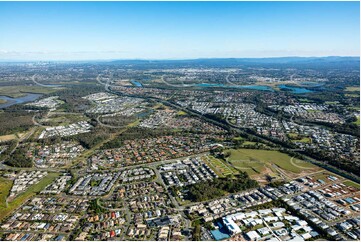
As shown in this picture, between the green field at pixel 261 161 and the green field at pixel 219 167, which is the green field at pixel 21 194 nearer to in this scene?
the green field at pixel 219 167

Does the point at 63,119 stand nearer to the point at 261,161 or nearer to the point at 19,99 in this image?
the point at 19,99

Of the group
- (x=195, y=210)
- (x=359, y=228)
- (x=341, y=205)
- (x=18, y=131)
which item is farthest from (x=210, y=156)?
(x=18, y=131)

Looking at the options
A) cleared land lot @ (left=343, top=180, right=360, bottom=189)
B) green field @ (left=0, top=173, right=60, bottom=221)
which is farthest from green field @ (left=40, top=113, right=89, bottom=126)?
cleared land lot @ (left=343, top=180, right=360, bottom=189)

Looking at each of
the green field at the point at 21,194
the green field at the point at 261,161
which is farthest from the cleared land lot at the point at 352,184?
the green field at the point at 21,194

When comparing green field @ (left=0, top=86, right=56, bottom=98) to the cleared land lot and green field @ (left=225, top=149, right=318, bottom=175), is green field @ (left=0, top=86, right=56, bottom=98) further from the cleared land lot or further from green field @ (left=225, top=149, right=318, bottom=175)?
the cleared land lot

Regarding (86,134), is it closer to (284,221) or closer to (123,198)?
(123,198)

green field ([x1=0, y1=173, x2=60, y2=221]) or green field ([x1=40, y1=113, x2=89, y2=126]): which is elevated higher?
green field ([x1=40, y1=113, x2=89, y2=126])

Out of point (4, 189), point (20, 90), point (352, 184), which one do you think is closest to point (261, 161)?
point (352, 184)
